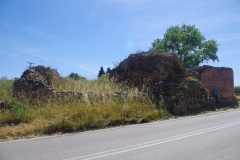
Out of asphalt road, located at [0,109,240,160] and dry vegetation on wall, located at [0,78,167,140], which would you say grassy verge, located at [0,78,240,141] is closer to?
dry vegetation on wall, located at [0,78,167,140]

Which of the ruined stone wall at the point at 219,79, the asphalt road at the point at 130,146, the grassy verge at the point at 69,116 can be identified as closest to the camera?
the asphalt road at the point at 130,146

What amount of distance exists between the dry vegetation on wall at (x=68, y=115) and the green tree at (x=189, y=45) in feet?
102

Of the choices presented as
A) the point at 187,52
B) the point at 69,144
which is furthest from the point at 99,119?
the point at 187,52

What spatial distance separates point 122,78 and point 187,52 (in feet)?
91.2

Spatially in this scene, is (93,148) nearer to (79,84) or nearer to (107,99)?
(107,99)

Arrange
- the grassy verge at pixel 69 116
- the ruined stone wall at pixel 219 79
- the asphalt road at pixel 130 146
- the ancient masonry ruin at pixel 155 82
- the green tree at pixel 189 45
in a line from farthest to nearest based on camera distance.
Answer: the green tree at pixel 189 45 < the ruined stone wall at pixel 219 79 < the ancient masonry ruin at pixel 155 82 < the grassy verge at pixel 69 116 < the asphalt road at pixel 130 146

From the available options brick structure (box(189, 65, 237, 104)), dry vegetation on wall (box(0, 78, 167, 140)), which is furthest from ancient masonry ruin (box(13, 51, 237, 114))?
dry vegetation on wall (box(0, 78, 167, 140))

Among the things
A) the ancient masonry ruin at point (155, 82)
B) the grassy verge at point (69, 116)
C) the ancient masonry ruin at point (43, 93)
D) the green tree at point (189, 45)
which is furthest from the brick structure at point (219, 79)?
the green tree at point (189, 45)

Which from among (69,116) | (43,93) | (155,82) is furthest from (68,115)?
(155,82)

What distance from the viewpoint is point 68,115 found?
29.8ft

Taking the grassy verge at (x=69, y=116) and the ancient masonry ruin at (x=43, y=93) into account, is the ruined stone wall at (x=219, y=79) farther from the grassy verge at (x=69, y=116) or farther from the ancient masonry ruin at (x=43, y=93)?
the ancient masonry ruin at (x=43, y=93)

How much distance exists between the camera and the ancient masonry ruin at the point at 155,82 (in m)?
10.9

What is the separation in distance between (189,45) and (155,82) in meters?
29.7

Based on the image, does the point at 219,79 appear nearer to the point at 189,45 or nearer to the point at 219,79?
the point at 219,79
